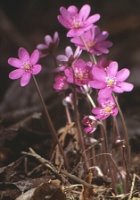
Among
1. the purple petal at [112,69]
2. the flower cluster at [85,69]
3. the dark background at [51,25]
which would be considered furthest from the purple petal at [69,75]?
the dark background at [51,25]

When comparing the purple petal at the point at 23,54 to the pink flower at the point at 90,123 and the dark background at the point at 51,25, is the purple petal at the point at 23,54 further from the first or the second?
the dark background at the point at 51,25

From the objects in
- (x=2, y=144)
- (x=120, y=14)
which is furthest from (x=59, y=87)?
(x=120, y=14)

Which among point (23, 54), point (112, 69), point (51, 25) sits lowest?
point (112, 69)

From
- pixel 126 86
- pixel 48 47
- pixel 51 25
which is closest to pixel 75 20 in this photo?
pixel 48 47

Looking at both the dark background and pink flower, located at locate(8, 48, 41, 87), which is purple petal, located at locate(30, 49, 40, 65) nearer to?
pink flower, located at locate(8, 48, 41, 87)

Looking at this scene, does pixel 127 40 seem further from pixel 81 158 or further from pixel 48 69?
pixel 81 158

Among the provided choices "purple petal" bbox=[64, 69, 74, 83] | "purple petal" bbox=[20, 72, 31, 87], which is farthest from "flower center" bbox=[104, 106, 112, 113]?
"purple petal" bbox=[20, 72, 31, 87]

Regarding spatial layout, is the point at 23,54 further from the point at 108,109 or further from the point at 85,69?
the point at 108,109
